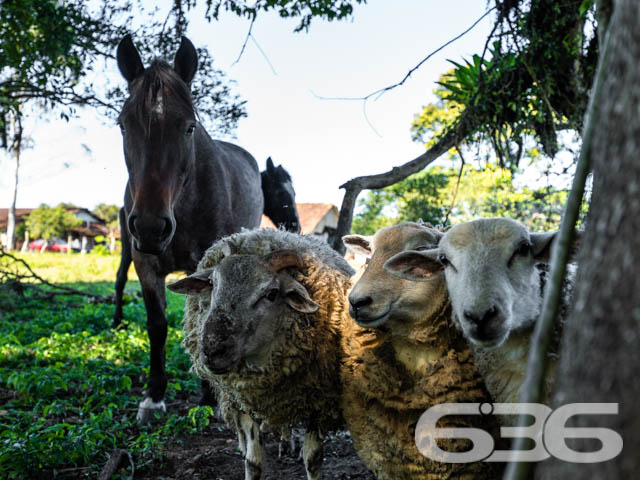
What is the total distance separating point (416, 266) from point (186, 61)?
282 cm

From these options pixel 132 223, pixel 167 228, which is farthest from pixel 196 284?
pixel 132 223

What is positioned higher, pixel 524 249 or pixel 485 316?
pixel 524 249

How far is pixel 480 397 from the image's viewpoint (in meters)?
2.33

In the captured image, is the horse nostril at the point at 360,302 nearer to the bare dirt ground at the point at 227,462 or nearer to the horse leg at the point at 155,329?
the bare dirt ground at the point at 227,462

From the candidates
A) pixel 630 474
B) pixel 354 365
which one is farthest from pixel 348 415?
pixel 630 474

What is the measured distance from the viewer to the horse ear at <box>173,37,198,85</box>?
13.2 ft

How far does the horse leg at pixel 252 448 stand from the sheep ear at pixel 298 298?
0.87m

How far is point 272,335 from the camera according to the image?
276 cm

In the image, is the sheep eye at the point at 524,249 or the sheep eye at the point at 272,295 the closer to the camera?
the sheep eye at the point at 524,249

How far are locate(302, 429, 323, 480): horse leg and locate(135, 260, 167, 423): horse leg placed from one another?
1.82 metres

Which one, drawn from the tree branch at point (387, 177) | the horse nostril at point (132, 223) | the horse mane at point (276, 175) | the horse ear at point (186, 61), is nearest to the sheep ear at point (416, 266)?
the horse nostril at point (132, 223)

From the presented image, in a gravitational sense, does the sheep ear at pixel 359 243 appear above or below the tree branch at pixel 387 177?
below

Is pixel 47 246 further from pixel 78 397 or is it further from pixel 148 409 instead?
pixel 148 409

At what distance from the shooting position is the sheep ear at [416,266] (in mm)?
2281
